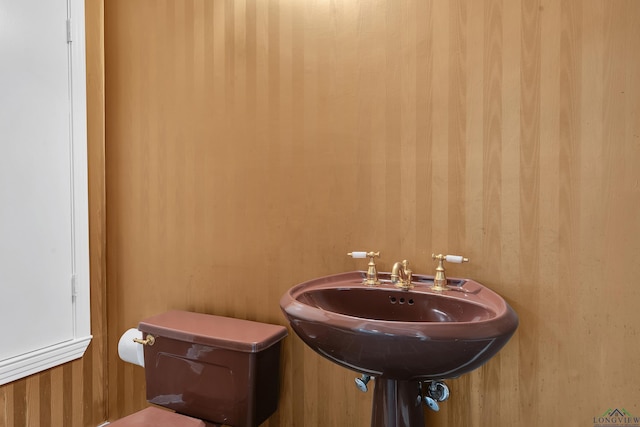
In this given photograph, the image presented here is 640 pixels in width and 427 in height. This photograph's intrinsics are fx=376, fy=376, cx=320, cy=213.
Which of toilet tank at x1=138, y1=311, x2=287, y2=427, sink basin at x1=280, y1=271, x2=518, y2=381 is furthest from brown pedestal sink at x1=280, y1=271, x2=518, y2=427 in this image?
toilet tank at x1=138, y1=311, x2=287, y2=427

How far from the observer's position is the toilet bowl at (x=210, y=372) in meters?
1.26

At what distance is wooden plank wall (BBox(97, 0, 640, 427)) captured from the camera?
41.3 inches

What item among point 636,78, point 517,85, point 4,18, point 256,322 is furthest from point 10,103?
point 636,78

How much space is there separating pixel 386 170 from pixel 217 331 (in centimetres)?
83

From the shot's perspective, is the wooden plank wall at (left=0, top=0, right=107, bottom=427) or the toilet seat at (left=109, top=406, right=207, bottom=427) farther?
the wooden plank wall at (left=0, top=0, right=107, bottom=427)

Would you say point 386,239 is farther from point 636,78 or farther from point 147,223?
point 147,223

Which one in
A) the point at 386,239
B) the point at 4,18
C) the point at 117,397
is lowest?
the point at 117,397

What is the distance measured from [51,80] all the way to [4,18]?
9.9 inches

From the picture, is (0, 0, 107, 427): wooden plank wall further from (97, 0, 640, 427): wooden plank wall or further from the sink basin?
the sink basin

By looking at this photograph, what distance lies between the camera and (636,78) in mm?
1006

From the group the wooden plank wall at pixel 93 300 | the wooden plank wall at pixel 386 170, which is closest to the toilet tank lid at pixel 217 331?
the wooden plank wall at pixel 386 170

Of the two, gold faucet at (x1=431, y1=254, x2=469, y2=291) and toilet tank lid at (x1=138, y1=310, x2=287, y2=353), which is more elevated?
gold faucet at (x1=431, y1=254, x2=469, y2=291)

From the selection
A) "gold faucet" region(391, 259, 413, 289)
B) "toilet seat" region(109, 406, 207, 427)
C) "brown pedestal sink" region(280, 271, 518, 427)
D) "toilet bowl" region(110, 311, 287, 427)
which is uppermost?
"gold faucet" region(391, 259, 413, 289)

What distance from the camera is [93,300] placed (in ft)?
5.85
